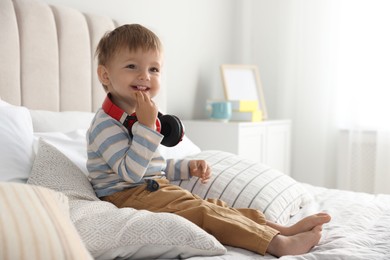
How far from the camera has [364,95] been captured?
3463mm

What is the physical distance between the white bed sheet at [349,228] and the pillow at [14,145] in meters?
0.62

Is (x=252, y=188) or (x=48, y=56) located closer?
(x=252, y=188)

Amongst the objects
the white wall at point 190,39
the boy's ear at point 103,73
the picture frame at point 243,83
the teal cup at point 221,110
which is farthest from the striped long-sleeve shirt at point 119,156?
the picture frame at point 243,83

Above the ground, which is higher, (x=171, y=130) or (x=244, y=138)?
(x=171, y=130)

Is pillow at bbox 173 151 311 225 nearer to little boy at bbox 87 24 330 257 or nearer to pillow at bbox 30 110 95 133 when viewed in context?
little boy at bbox 87 24 330 257

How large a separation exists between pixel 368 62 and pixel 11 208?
3022 millimetres

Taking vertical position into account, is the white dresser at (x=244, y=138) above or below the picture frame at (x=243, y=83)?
below

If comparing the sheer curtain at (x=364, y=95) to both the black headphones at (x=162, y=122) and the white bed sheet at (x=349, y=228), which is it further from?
the black headphones at (x=162, y=122)

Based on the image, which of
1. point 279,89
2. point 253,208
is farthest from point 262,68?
point 253,208

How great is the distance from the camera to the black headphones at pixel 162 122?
1557 millimetres

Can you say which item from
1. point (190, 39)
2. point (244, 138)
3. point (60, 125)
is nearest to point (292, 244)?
point (60, 125)

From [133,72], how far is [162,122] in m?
0.18

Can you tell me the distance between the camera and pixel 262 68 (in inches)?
154

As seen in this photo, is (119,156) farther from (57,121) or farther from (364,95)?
(364,95)
